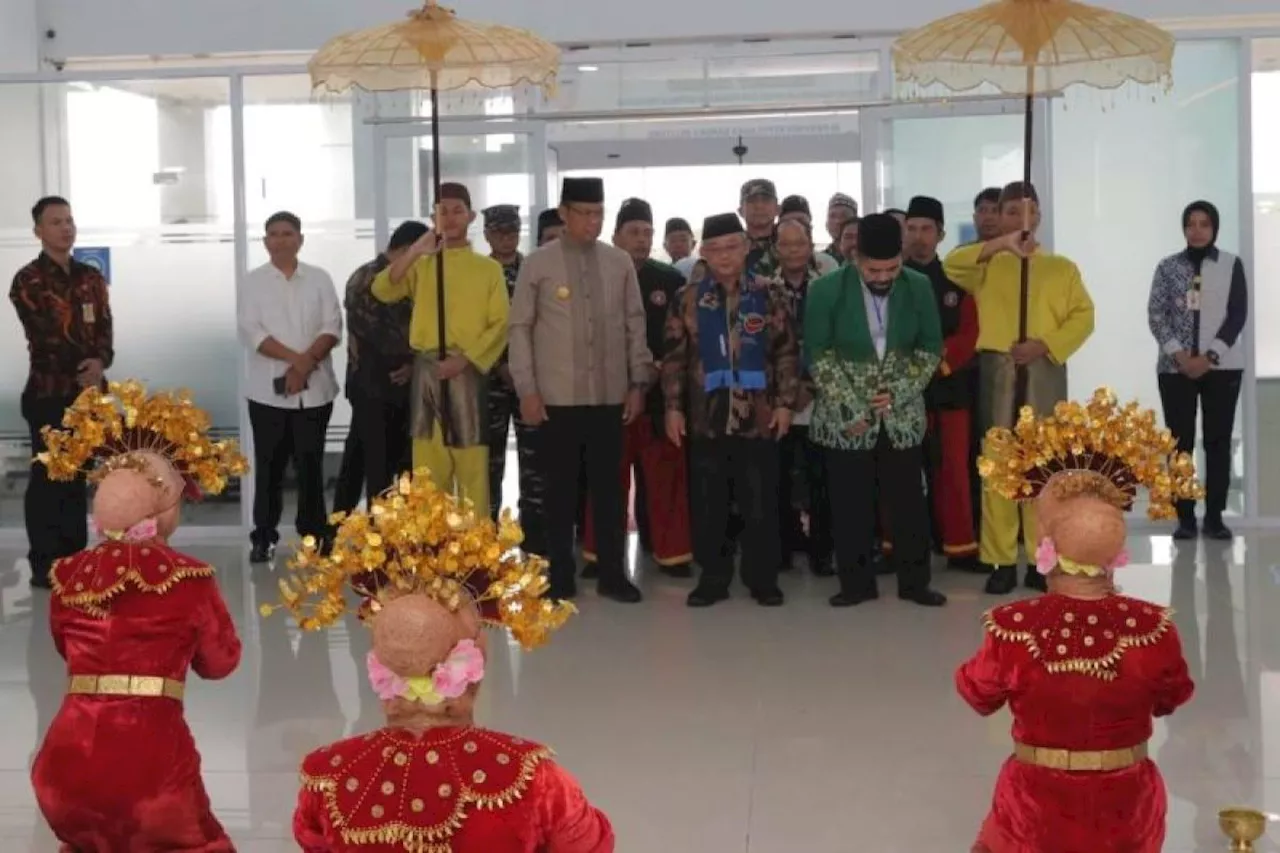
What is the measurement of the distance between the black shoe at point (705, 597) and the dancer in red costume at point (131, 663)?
329 cm

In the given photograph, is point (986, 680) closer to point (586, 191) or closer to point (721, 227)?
point (721, 227)

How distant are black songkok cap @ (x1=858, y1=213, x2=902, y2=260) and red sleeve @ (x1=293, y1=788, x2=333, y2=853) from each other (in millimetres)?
4436

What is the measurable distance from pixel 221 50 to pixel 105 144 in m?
0.82

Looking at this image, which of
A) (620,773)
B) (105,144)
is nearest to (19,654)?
(620,773)

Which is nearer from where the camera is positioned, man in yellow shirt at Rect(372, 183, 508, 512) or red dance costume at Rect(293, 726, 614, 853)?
red dance costume at Rect(293, 726, 614, 853)

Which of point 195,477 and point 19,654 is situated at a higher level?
point 195,477

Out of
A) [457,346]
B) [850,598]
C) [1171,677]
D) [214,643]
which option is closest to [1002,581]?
[850,598]

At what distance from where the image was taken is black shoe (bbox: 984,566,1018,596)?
274 inches

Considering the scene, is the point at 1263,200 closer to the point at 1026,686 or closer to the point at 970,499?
the point at 970,499

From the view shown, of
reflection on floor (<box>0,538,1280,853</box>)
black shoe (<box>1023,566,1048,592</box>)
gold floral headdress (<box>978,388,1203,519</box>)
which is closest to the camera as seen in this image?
gold floral headdress (<box>978,388,1203,519</box>)

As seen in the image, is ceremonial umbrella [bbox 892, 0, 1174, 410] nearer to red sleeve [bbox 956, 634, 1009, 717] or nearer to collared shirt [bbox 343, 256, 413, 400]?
collared shirt [bbox 343, 256, 413, 400]

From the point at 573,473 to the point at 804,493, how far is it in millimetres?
1194

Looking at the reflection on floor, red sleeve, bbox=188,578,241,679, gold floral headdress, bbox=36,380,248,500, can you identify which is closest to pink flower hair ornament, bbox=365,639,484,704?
red sleeve, bbox=188,578,241,679

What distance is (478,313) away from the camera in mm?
7184
